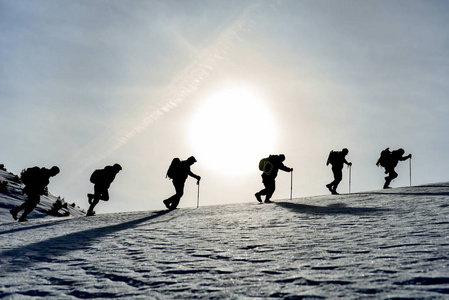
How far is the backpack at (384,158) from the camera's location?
20.8 m

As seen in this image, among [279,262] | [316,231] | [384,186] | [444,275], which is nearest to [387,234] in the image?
[316,231]

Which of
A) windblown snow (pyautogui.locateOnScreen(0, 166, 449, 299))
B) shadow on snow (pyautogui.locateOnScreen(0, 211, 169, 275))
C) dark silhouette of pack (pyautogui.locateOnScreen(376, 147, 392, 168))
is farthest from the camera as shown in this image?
dark silhouette of pack (pyautogui.locateOnScreen(376, 147, 392, 168))

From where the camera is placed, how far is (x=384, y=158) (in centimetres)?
2086

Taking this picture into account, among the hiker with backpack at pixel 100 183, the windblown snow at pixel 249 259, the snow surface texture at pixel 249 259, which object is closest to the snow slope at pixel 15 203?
the hiker with backpack at pixel 100 183

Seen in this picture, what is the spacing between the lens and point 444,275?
4.62 meters

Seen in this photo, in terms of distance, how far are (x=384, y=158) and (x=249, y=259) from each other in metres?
16.1

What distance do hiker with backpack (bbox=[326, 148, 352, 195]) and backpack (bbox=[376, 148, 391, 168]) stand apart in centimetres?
244

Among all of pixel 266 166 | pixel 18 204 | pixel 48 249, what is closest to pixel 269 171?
pixel 266 166

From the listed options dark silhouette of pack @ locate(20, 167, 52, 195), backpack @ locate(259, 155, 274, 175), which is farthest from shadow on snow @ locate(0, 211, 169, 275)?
backpack @ locate(259, 155, 274, 175)

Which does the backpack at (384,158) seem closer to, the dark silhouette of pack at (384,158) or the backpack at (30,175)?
the dark silhouette of pack at (384,158)

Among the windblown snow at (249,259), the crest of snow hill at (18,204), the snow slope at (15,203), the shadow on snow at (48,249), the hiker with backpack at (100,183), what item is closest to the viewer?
the windblown snow at (249,259)

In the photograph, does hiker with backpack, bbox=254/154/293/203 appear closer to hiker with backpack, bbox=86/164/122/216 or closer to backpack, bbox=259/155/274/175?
backpack, bbox=259/155/274/175

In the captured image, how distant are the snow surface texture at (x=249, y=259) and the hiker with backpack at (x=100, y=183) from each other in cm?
627

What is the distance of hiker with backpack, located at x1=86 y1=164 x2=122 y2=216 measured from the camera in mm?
16797
